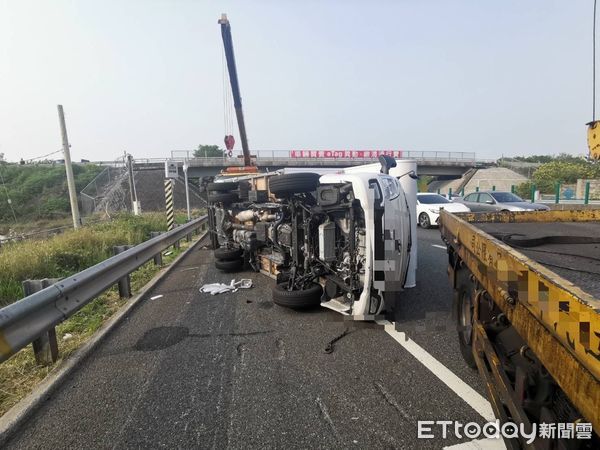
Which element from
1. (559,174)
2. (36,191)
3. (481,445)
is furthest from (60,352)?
(559,174)

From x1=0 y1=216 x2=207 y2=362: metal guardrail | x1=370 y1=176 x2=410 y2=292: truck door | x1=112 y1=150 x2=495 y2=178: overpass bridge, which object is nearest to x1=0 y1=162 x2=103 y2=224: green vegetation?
x1=112 y1=150 x2=495 y2=178: overpass bridge

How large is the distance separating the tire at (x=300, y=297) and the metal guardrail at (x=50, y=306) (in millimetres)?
2188

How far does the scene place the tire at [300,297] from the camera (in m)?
4.51

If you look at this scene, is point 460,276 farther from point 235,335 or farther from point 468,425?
point 235,335

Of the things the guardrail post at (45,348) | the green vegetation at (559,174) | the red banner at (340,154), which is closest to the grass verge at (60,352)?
the guardrail post at (45,348)

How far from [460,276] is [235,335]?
2.45m

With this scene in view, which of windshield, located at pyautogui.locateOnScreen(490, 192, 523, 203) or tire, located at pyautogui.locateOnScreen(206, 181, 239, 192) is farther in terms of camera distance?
windshield, located at pyautogui.locateOnScreen(490, 192, 523, 203)

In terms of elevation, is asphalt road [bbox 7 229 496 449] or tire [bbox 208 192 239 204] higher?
tire [bbox 208 192 239 204]

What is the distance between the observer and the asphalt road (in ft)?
7.76

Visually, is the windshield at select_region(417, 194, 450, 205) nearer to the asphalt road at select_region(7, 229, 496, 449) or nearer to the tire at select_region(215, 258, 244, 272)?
the tire at select_region(215, 258, 244, 272)

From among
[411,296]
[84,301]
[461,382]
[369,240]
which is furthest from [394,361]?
[84,301]

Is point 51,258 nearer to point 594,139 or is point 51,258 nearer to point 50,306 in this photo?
point 50,306

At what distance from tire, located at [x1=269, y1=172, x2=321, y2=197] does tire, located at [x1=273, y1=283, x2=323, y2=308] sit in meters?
1.27

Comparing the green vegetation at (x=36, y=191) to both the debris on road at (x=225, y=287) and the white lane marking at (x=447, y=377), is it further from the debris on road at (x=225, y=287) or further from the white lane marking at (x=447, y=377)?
the white lane marking at (x=447, y=377)
